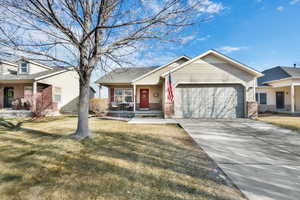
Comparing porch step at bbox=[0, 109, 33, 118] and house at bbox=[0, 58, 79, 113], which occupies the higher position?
house at bbox=[0, 58, 79, 113]

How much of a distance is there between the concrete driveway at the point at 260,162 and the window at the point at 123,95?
36.1 feet

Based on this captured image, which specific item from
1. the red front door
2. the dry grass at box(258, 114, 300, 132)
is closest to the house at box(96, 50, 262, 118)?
the dry grass at box(258, 114, 300, 132)

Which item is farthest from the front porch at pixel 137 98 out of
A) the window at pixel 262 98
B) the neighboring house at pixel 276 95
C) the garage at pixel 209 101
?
the neighboring house at pixel 276 95

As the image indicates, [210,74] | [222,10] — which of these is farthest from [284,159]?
[210,74]

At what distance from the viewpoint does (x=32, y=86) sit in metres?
14.6

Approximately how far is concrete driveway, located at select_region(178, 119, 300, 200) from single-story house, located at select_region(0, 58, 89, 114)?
41.3 ft

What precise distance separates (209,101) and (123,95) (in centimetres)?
902

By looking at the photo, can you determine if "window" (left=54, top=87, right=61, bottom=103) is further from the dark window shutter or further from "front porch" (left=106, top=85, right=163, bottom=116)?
the dark window shutter

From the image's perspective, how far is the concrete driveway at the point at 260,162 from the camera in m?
2.48

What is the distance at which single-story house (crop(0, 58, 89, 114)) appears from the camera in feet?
43.3

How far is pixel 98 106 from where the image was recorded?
1295 centimetres

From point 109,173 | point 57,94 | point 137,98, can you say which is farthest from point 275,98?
point 57,94

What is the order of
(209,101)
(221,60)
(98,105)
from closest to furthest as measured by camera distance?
(209,101) < (221,60) < (98,105)

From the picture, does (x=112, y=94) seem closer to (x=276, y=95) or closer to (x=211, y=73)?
(x=211, y=73)
